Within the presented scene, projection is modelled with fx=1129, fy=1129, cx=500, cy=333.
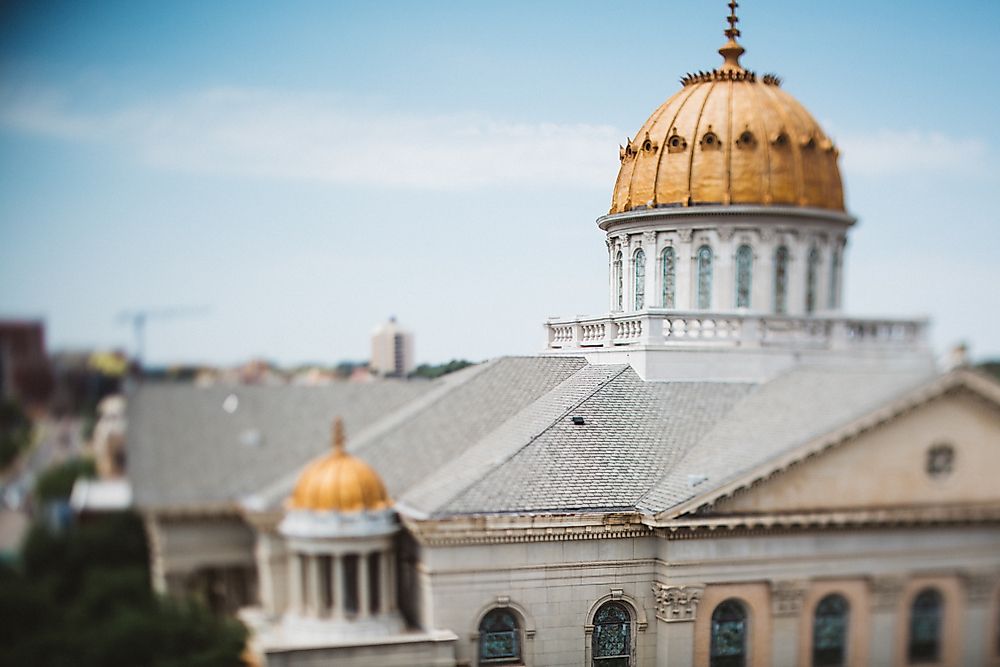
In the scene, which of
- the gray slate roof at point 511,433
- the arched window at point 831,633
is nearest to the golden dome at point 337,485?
the gray slate roof at point 511,433

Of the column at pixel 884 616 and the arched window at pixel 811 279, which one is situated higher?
the arched window at pixel 811 279

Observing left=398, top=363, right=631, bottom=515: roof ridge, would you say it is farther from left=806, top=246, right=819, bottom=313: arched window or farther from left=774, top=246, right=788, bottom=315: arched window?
left=806, top=246, right=819, bottom=313: arched window

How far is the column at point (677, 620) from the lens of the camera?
1898cm

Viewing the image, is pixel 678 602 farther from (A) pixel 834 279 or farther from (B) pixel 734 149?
(B) pixel 734 149

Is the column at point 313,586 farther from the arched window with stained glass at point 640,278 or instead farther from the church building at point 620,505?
the arched window with stained glass at point 640,278

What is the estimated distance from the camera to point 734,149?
76.0 ft

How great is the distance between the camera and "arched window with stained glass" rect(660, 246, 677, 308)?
23984 millimetres

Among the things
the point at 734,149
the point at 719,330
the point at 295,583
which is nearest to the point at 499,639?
the point at 295,583

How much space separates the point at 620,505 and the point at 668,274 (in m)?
6.69

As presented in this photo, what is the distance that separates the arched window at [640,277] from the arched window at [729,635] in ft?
24.4

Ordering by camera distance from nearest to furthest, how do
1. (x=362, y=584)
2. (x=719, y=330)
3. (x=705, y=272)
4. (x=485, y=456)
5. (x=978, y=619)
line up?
(x=362, y=584) < (x=978, y=619) < (x=485, y=456) < (x=719, y=330) < (x=705, y=272)

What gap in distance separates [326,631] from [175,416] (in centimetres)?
413

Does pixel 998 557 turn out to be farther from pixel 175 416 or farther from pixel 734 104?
pixel 175 416

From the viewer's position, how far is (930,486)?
18250mm
